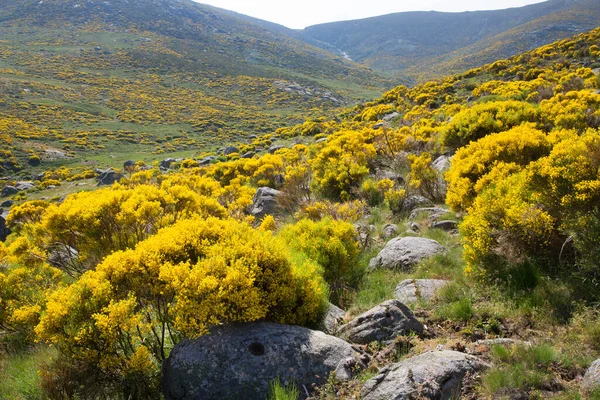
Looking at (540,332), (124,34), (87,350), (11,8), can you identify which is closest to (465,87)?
(540,332)

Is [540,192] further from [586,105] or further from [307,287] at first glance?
[586,105]

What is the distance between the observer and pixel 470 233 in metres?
5.14

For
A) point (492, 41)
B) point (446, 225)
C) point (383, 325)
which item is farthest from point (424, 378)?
point (492, 41)

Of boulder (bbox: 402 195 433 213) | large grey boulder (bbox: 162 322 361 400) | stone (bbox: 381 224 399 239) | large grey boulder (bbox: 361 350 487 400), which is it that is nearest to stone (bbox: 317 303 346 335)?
large grey boulder (bbox: 162 322 361 400)

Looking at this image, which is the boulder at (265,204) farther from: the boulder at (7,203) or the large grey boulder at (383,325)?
the boulder at (7,203)

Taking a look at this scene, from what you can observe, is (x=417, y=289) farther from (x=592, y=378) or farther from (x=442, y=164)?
(x=442, y=164)

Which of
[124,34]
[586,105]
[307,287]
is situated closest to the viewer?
[307,287]

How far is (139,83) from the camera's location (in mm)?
75000

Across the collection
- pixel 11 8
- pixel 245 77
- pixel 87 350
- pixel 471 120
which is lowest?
pixel 87 350

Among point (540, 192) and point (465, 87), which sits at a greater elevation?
point (465, 87)

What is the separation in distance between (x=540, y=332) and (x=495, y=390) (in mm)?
1131

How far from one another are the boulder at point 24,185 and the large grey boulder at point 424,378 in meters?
33.7

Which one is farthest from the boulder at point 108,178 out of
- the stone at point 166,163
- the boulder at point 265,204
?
the boulder at point 265,204

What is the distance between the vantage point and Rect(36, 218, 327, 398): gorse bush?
3512mm
